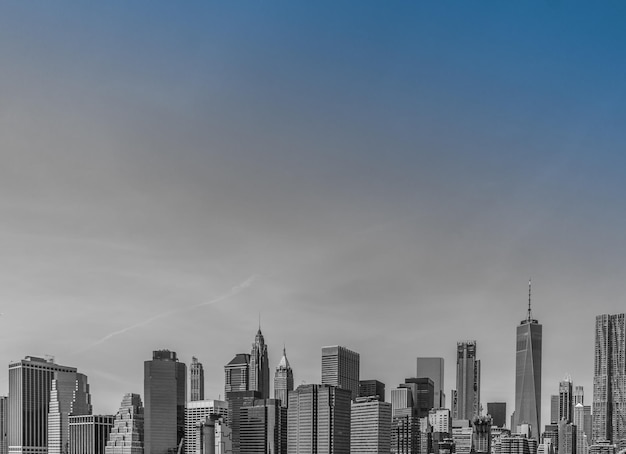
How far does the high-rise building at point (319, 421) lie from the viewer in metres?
26.3

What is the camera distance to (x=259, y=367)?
37.5m

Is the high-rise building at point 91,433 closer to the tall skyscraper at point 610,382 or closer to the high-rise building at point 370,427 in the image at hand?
the high-rise building at point 370,427

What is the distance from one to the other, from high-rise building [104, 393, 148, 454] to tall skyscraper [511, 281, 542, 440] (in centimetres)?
1797

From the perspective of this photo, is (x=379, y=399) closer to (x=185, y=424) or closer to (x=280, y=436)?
(x=280, y=436)

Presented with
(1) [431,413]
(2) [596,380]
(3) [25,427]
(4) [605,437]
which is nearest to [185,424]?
(3) [25,427]

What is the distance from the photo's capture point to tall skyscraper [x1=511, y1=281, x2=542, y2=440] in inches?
1590

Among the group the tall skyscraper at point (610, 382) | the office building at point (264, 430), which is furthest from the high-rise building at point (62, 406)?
the tall skyscraper at point (610, 382)

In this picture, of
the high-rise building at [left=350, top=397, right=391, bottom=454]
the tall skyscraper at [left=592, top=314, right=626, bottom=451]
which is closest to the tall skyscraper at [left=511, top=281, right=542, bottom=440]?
the tall skyscraper at [left=592, top=314, right=626, bottom=451]

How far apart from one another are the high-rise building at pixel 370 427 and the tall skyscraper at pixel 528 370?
570 inches

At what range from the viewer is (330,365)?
108 ft

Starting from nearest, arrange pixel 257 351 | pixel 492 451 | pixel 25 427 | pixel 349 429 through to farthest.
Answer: pixel 349 429 < pixel 492 451 < pixel 25 427 < pixel 257 351

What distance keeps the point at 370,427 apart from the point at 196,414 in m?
7.81

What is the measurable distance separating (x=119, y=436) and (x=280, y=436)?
282 inches

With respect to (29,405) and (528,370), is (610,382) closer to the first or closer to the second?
(528,370)
